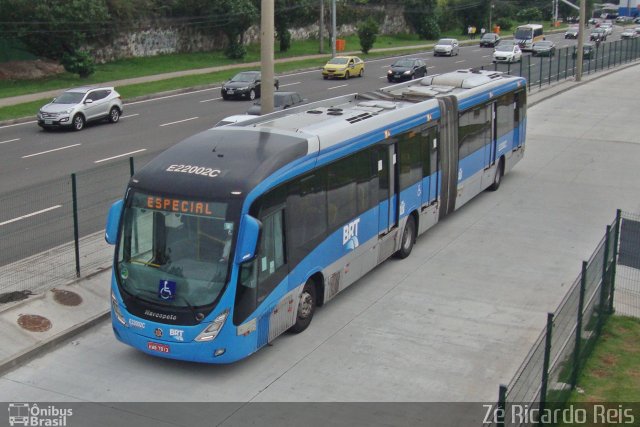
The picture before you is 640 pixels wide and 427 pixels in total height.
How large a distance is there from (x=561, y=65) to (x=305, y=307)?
4237 cm

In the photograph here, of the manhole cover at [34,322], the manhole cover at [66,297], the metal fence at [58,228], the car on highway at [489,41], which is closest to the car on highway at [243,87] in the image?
the metal fence at [58,228]

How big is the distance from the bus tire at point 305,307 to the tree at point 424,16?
8721 centimetres

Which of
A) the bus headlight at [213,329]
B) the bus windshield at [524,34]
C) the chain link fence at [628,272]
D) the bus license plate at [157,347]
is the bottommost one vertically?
the chain link fence at [628,272]

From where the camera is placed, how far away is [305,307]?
12.9 meters

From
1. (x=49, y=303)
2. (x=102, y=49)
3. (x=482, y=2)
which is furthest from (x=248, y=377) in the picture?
(x=482, y=2)

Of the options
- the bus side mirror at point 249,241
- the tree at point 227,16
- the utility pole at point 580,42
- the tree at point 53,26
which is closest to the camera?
the bus side mirror at point 249,241

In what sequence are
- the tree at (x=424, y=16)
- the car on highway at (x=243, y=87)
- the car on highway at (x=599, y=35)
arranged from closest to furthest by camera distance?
1. the car on highway at (x=243, y=87)
2. the tree at (x=424, y=16)
3. the car on highway at (x=599, y=35)

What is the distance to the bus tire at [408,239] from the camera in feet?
54.2

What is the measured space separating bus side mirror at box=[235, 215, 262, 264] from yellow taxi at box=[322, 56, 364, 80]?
42659 mm

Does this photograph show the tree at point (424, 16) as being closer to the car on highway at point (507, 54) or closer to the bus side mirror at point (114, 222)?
the car on highway at point (507, 54)

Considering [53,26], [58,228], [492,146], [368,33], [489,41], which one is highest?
[53,26]

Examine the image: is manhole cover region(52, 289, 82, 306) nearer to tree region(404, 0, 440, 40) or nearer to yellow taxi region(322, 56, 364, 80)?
yellow taxi region(322, 56, 364, 80)

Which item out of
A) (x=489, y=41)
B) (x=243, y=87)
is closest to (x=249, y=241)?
(x=243, y=87)

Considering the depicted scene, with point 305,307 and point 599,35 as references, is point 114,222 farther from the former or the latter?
point 599,35
